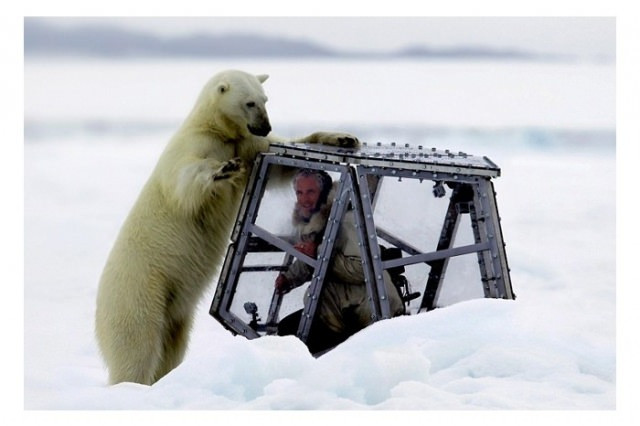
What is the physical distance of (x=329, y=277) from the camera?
254 inches

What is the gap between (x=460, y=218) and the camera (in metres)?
6.49

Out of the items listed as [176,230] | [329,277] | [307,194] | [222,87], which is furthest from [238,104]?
[329,277]

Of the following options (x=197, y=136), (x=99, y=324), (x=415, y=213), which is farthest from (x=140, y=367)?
(x=415, y=213)

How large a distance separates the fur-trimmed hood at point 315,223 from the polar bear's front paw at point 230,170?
16.5 inches

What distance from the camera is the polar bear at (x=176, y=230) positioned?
263 inches

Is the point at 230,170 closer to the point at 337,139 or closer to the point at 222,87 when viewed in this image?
the point at 222,87

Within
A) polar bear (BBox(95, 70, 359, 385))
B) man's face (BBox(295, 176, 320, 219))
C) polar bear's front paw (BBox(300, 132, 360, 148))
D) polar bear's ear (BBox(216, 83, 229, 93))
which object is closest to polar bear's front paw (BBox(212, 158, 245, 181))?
polar bear (BBox(95, 70, 359, 385))

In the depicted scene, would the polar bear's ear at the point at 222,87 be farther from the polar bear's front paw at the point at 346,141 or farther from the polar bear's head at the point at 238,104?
the polar bear's front paw at the point at 346,141

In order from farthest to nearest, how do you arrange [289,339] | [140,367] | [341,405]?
1. [140,367]
2. [289,339]
3. [341,405]

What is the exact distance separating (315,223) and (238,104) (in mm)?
790

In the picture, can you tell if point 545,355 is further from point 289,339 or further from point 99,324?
point 99,324

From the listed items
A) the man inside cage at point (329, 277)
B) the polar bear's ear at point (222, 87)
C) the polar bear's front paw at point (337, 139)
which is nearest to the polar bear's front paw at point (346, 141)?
the polar bear's front paw at point (337, 139)

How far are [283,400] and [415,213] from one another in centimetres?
130

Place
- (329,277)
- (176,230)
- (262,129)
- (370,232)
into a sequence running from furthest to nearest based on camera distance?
(176,230), (262,129), (329,277), (370,232)
